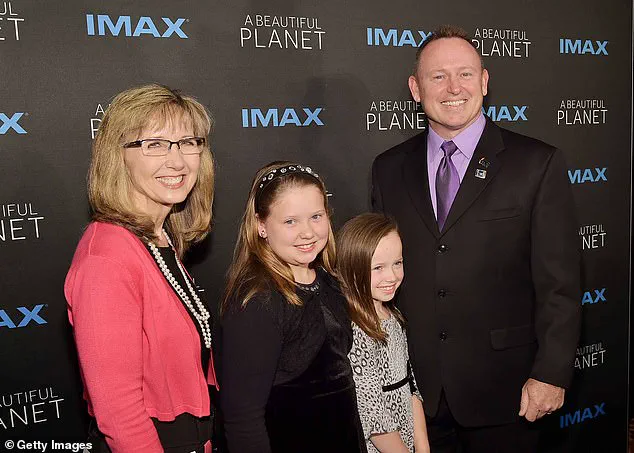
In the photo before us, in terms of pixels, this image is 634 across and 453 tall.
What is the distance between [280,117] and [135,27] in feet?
2.46

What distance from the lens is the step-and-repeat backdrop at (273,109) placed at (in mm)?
2596

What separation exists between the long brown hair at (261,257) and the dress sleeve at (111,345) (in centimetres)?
38

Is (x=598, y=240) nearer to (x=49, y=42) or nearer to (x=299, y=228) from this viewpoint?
(x=299, y=228)

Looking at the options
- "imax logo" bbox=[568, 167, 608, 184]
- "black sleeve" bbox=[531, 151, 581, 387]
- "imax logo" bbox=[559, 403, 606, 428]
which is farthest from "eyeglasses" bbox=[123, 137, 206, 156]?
"imax logo" bbox=[559, 403, 606, 428]

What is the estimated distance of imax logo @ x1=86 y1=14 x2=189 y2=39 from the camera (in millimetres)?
2633

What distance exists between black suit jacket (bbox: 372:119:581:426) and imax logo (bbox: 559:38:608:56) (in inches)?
60.8

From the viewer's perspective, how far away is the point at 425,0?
3336 millimetres

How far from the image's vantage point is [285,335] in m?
1.98

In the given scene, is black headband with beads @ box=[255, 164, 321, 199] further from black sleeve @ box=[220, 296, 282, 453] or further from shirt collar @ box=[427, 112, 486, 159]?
shirt collar @ box=[427, 112, 486, 159]

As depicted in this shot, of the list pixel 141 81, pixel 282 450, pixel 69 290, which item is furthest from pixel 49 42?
pixel 282 450

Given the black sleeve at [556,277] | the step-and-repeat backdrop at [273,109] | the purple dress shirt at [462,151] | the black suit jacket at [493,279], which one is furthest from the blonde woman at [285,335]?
the step-and-repeat backdrop at [273,109]

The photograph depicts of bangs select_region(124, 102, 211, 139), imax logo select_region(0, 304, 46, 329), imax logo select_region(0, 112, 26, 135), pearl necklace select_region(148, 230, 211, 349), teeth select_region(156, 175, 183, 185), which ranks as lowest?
imax logo select_region(0, 304, 46, 329)

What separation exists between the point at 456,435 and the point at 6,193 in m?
2.08

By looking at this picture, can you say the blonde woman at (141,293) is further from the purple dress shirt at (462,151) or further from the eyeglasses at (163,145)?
the purple dress shirt at (462,151)
